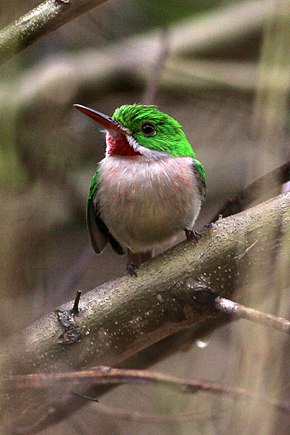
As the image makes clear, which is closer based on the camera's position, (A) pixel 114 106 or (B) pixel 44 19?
(B) pixel 44 19

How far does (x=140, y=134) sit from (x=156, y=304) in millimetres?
1144

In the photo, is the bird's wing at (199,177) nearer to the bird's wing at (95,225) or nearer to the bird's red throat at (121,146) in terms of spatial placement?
the bird's red throat at (121,146)

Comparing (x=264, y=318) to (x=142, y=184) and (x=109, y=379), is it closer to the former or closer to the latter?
(x=109, y=379)

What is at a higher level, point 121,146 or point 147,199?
point 121,146

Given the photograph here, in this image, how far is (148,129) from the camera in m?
3.43

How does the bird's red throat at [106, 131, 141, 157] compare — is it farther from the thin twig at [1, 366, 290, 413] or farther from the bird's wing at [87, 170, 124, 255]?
the thin twig at [1, 366, 290, 413]

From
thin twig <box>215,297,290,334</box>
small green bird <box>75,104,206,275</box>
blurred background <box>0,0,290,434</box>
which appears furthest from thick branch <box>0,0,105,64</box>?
blurred background <box>0,0,290,434</box>

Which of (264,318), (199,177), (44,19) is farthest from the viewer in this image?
(199,177)

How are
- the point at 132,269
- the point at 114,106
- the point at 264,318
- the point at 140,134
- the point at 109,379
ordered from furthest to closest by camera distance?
the point at 114,106, the point at 140,134, the point at 132,269, the point at 109,379, the point at 264,318

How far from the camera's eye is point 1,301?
181 cm

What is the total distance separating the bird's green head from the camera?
3369 mm

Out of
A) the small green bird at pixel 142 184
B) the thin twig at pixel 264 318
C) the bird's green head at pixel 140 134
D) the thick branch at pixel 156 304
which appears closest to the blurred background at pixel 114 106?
the small green bird at pixel 142 184

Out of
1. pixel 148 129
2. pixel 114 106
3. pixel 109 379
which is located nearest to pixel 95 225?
pixel 148 129

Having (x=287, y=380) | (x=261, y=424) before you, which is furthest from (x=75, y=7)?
(x=287, y=380)
